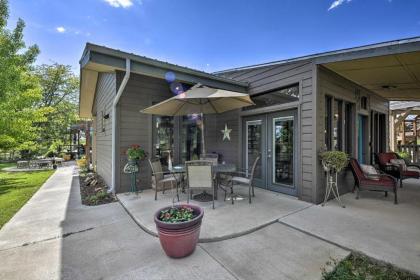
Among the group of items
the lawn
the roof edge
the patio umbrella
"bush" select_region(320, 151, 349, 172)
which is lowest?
the lawn

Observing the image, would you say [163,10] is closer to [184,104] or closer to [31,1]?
[31,1]

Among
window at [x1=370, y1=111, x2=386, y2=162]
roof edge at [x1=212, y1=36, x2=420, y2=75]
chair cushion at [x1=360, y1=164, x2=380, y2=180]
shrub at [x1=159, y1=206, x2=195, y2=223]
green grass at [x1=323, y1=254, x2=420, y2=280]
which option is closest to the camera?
green grass at [x1=323, y1=254, x2=420, y2=280]

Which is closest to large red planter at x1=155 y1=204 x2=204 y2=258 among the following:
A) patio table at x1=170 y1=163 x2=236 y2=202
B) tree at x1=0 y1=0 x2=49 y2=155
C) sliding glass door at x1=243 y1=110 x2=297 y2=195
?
patio table at x1=170 y1=163 x2=236 y2=202

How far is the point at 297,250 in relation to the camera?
8.09 feet

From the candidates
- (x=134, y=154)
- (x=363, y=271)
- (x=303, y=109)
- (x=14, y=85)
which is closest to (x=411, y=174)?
(x=303, y=109)

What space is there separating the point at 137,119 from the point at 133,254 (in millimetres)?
3412

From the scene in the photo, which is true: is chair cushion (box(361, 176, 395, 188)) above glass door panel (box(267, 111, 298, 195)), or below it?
below

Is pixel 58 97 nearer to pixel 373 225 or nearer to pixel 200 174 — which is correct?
pixel 200 174

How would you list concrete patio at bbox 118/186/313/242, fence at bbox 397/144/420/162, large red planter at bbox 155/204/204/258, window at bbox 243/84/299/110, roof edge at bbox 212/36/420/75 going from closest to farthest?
large red planter at bbox 155/204/204/258
concrete patio at bbox 118/186/313/242
roof edge at bbox 212/36/420/75
window at bbox 243/84/299/110
fence at bbox 397/144/420/162

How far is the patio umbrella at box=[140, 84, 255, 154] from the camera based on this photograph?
4.02 meters

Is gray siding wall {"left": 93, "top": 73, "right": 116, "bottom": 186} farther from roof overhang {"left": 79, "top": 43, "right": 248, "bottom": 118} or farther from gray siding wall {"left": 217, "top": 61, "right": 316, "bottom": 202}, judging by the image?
gray siding wall {"left": 217, "top": 61, "right": 316, "bottom": 202}

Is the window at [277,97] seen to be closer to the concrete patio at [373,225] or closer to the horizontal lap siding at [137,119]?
the concrete patio at [373,225]

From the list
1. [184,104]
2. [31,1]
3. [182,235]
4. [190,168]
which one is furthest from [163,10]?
[182,235]

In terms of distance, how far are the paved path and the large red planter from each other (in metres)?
0.09
